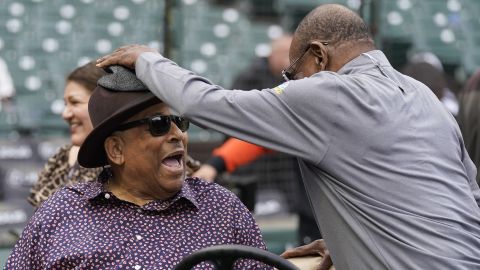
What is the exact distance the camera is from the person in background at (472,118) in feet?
17.0

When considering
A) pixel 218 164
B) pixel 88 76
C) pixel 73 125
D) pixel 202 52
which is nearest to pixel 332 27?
pixel 88 76

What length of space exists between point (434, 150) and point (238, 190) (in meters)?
3.94

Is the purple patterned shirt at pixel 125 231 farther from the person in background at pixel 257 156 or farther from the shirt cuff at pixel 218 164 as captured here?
the shirt cuff at pixel 218 164

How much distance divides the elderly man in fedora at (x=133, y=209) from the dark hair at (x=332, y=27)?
0.60 meters

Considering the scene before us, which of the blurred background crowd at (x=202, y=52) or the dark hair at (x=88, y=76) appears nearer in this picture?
the dark hair at (x=88, y=76)

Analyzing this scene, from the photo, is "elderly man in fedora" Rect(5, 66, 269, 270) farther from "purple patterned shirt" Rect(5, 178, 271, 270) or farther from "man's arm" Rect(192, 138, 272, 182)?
"man's arm" Rect(192, 138, 272, 182)

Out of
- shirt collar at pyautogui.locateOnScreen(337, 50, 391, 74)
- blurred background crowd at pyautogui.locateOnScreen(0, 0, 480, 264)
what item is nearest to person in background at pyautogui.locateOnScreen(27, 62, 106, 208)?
blurred background crowd at pyautogui.locateOnScreen(0, 0, 480, 264)

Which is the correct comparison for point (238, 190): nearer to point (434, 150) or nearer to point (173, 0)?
point (173, 0)

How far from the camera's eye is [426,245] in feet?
9.70

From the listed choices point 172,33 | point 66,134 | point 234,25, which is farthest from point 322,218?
point 234,25

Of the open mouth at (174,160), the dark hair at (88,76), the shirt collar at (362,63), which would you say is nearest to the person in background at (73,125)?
the dark hair at (88,76)

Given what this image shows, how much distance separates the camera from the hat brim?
349cm

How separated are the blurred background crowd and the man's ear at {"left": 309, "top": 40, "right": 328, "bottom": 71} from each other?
11.5 ft

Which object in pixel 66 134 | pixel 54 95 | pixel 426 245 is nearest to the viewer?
pixel 426 245
